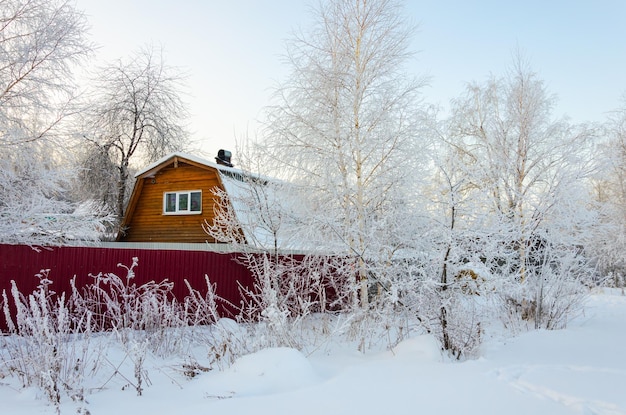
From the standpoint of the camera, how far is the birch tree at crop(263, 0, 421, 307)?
7102 mm

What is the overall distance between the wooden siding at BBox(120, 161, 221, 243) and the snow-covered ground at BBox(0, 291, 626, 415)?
336 inches

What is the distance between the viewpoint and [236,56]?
1035 cm

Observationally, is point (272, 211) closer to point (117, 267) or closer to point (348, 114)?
point (348, 114)

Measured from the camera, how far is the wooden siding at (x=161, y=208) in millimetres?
13172

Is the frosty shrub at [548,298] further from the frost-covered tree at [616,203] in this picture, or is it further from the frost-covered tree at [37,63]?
the frost-covered tree at [37,63]

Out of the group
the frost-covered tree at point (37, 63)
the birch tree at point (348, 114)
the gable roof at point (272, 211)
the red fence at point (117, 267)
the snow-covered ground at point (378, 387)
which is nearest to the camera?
the snow-covered ground at point (378, 387)

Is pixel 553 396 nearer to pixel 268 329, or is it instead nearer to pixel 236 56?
pixel 268 329

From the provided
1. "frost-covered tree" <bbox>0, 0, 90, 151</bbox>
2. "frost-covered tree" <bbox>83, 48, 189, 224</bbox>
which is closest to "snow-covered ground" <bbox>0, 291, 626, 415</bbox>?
"frost-covered tree" <bbox>0, 0, 90, 151</bbox>

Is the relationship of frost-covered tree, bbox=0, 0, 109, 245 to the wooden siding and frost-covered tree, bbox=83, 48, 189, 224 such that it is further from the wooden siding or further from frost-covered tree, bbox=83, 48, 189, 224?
frost-covered tree, bbox=83, 48, 189, 224

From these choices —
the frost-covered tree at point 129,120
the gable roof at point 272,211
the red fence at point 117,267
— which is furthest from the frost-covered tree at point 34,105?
the frost-covered tree at point 129,120

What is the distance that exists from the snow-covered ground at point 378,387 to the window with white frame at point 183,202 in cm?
890

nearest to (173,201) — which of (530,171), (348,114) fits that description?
(348,114)

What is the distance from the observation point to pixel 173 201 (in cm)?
1398

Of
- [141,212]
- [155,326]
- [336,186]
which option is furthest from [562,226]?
[141,212]
